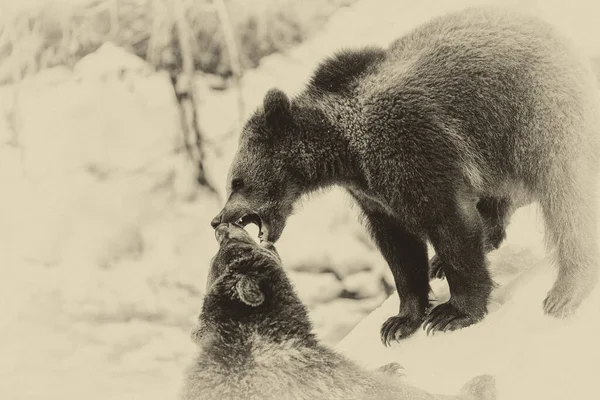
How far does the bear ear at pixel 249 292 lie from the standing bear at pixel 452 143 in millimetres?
652

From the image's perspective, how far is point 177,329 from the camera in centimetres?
538

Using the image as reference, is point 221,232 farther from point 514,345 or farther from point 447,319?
point 514,345

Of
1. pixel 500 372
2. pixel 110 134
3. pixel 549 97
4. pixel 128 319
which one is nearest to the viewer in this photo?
pixel 500 372

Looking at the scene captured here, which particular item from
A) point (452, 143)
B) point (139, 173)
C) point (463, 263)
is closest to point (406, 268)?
point (463, 263)

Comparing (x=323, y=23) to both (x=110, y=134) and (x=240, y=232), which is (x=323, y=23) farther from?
(x=240, y=232)

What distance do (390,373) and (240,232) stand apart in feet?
3.59

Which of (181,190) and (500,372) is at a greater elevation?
(181,190)

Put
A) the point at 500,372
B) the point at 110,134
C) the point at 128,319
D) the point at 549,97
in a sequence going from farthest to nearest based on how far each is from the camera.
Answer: the point at 110,134, the point at 128,319, the point at 549,97, the point at 500,372

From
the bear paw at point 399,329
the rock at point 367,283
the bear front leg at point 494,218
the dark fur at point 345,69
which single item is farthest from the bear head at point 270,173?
the rock at point 367,283

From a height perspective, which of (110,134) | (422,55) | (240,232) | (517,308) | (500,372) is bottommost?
(500,372)

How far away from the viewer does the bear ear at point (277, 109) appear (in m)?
4.70

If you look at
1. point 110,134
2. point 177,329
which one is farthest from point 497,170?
point 110,134

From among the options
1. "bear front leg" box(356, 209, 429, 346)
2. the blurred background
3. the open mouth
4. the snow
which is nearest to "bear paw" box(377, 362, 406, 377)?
the snow

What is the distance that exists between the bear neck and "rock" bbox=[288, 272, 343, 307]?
2.71 ft
